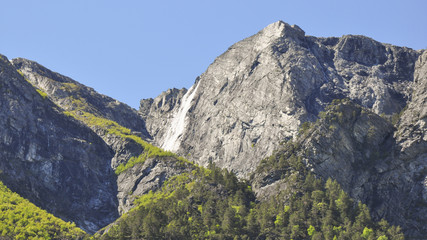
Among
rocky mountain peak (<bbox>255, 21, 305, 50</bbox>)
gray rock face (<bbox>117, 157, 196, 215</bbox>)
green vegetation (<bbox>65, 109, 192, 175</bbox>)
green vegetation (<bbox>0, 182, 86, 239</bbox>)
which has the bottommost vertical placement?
green vegetation (<bbox>0, 182, 86, 239</bbox>)

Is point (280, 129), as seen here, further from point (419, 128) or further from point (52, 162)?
point (52, 162)

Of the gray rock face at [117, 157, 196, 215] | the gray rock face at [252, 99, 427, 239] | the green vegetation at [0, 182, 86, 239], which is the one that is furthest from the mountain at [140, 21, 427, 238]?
the green vegetation at [0, 182, 86, 239]

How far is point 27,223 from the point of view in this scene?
116 meters

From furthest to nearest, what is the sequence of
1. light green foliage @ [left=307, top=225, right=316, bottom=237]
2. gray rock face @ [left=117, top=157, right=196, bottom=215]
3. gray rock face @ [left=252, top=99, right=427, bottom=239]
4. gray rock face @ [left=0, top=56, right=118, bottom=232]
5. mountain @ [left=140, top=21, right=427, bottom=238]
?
gray rock face @ [left=117, top=157, right=196, bottom=215]
gray rock face @ [left=0, top=56, right=118, bottom=232]
mountain @ [left=140, top=21, right=427, bottom=238]
gray rock face @ [left=252, top=99, right=427, bottom=239]
light green foliage @ [left=307, top=225, right=316, bottom=237]

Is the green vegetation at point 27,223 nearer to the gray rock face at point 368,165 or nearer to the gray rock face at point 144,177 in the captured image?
the gray rock face at point 144,177

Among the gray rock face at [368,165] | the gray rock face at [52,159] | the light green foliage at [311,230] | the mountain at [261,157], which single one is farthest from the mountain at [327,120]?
the gray rock face at [52,159]

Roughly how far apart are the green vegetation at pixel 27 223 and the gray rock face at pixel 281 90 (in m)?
55.3

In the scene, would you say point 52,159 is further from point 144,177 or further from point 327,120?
point 327,120

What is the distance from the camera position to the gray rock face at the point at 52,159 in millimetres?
140250

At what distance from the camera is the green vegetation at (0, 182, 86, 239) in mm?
113188

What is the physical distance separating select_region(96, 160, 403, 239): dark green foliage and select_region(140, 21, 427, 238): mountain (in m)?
7.21

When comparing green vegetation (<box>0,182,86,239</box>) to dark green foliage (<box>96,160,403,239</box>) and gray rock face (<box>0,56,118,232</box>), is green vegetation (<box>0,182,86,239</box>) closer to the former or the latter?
gray rock face (<box>0,56,118,232</box>)

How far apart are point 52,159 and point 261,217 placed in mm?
72346

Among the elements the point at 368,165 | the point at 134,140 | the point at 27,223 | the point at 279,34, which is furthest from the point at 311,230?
the point at 279,34
